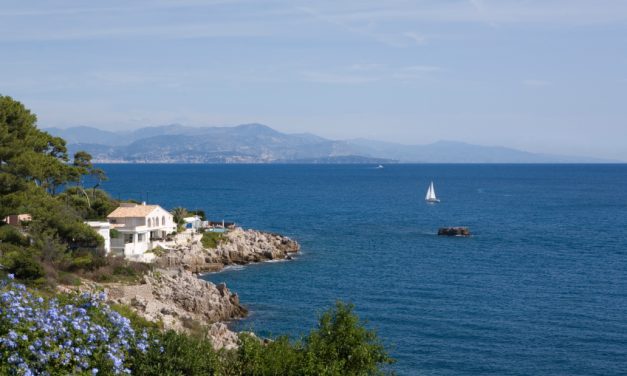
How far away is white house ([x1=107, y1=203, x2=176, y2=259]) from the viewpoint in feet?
168

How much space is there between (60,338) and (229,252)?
44072 mm

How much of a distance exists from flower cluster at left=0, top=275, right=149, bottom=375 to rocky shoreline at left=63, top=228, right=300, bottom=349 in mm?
5375

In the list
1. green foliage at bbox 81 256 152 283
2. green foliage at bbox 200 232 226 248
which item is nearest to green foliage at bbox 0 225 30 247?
green foliage at bbox 81 256 152 283

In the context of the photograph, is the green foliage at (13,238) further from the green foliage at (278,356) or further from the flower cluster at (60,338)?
the green foliage at (278,356)

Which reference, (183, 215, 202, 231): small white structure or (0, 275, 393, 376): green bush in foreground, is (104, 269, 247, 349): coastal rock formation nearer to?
(0, 275, 393, 376): green bush in foreground

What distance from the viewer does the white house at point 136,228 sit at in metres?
51.1

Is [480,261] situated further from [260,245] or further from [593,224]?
[593,224]

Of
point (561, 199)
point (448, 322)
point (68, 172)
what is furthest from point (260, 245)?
point (561, 199)

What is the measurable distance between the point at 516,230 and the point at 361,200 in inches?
2118

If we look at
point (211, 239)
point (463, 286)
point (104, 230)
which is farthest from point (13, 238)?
point (463, 286)

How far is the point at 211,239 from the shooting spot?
6309cm

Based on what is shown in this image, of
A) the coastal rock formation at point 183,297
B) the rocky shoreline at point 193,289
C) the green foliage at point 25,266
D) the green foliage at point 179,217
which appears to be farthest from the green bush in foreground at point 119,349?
the green foliage at point 179,217

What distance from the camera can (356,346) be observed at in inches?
878

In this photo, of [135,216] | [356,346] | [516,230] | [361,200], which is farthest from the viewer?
[361,200]
